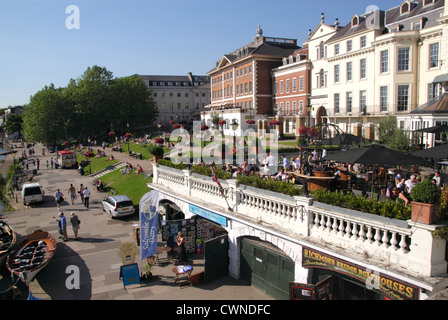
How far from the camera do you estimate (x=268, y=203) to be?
11.6 metres

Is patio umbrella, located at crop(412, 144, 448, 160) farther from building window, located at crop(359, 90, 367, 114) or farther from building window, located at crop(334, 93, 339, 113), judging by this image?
building window, located at crop(334, 93, 339, 113)

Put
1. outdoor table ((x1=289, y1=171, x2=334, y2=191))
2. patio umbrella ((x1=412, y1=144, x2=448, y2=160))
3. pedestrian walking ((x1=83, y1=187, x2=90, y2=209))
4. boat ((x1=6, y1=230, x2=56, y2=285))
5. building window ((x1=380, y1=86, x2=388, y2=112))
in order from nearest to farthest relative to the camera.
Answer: outdoor table ((x1=289, y1=171, x2=334, y2=191))
patio umbrella ((x1=412, y1=144, x2=448, y2=160))
boat ((x1=6, y1=230, x2=56, y2=285))
pedestrian walking ((x1=83, y1=187, x2=90, y2=209))
building window ((x1=380, y1=86, x2=388, y2=112))

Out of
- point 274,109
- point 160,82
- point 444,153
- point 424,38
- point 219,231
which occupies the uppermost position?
point 160,82

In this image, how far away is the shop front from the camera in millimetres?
7436

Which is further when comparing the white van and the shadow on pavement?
the white van

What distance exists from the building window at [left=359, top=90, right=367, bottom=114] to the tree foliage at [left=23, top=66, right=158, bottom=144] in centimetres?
5705

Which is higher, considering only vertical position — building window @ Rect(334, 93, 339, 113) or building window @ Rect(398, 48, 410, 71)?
building window @ Rect(398, 48, 410, 71)

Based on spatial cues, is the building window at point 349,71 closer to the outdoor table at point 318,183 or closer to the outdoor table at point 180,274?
the outdoor table at point 318,183

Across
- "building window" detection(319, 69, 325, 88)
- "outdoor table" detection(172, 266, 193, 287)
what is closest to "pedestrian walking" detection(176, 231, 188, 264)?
"outdoor table" detection(172, 266, 193, 287)

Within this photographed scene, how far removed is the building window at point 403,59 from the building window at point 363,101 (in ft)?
17.2

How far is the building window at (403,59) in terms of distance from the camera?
32438 millimetres

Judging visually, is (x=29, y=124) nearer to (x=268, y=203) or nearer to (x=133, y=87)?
(x=133, y=87)
